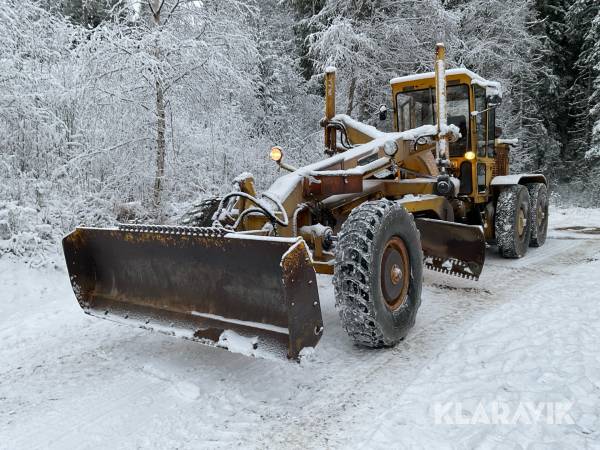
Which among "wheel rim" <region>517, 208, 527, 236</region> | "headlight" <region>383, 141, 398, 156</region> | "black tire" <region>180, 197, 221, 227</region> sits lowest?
"wheel rim" <region>517, 208, 527, 236</region>

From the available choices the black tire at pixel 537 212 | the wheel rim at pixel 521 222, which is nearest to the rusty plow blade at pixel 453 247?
the wheel rim at pixel 521 222

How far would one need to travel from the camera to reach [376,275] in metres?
3.60

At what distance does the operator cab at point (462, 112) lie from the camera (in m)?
6.99

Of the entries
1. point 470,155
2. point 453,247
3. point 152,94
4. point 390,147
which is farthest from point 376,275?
point 152,94

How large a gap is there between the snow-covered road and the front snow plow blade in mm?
329

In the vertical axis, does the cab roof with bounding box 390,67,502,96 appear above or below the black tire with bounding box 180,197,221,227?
above

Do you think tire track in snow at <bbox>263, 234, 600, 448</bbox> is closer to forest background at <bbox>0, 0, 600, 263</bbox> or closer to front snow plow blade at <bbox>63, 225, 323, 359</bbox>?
front snow plow blade at <bbox>63, 225, 323, 359</bbox>

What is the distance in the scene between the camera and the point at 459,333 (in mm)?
4199

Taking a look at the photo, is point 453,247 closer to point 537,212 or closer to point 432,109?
point 432,109

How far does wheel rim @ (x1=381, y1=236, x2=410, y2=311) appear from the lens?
12.7 ft

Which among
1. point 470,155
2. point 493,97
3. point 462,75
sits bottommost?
point 470,155

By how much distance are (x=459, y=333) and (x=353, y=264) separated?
1383 millimetres

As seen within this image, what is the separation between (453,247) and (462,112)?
2613 millimetres

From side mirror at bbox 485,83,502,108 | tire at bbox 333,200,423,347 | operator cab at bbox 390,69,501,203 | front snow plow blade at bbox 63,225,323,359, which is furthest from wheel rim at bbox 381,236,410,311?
side mirror at bbox 485,83,502,108
